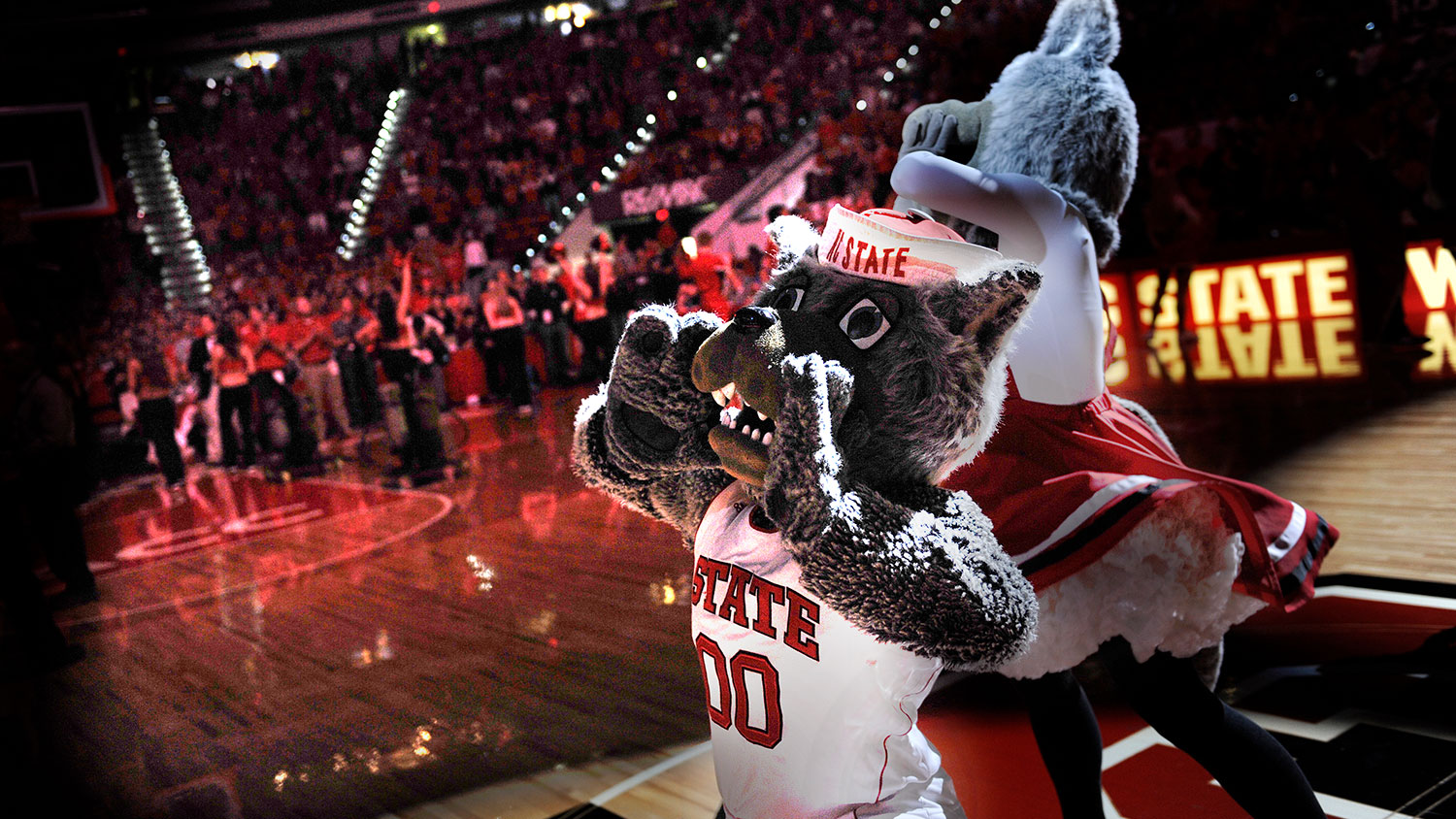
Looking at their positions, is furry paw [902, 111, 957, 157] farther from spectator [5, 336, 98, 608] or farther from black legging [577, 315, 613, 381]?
black legging [577, 315, 613, 381]

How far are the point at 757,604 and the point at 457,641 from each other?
2.49m

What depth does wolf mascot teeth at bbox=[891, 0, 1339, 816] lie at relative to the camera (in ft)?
4.05

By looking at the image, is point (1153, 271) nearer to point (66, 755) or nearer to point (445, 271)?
point (445, 271)

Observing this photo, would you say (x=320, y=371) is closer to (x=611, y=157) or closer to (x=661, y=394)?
(x=611, y=157)

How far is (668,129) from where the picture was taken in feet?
29.9

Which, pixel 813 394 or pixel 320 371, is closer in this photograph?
pixel 813 394

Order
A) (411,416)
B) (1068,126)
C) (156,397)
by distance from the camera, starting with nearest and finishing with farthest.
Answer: (1068,126), (411,416), (156,397)

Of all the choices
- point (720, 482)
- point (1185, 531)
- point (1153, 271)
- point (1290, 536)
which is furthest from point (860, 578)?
point (1153, 271)

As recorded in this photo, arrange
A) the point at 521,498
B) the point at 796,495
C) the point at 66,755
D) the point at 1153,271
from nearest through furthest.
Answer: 1. the point at 796,495
2. the point at 66,755
3. the point at 521,498
4. the point at 1153,271

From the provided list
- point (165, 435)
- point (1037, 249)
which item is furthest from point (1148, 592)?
point (165, 435)

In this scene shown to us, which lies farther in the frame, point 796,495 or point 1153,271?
point 1153,271

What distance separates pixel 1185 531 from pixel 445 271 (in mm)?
8176

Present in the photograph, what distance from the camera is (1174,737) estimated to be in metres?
1.27

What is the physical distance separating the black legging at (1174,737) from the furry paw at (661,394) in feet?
2.15
